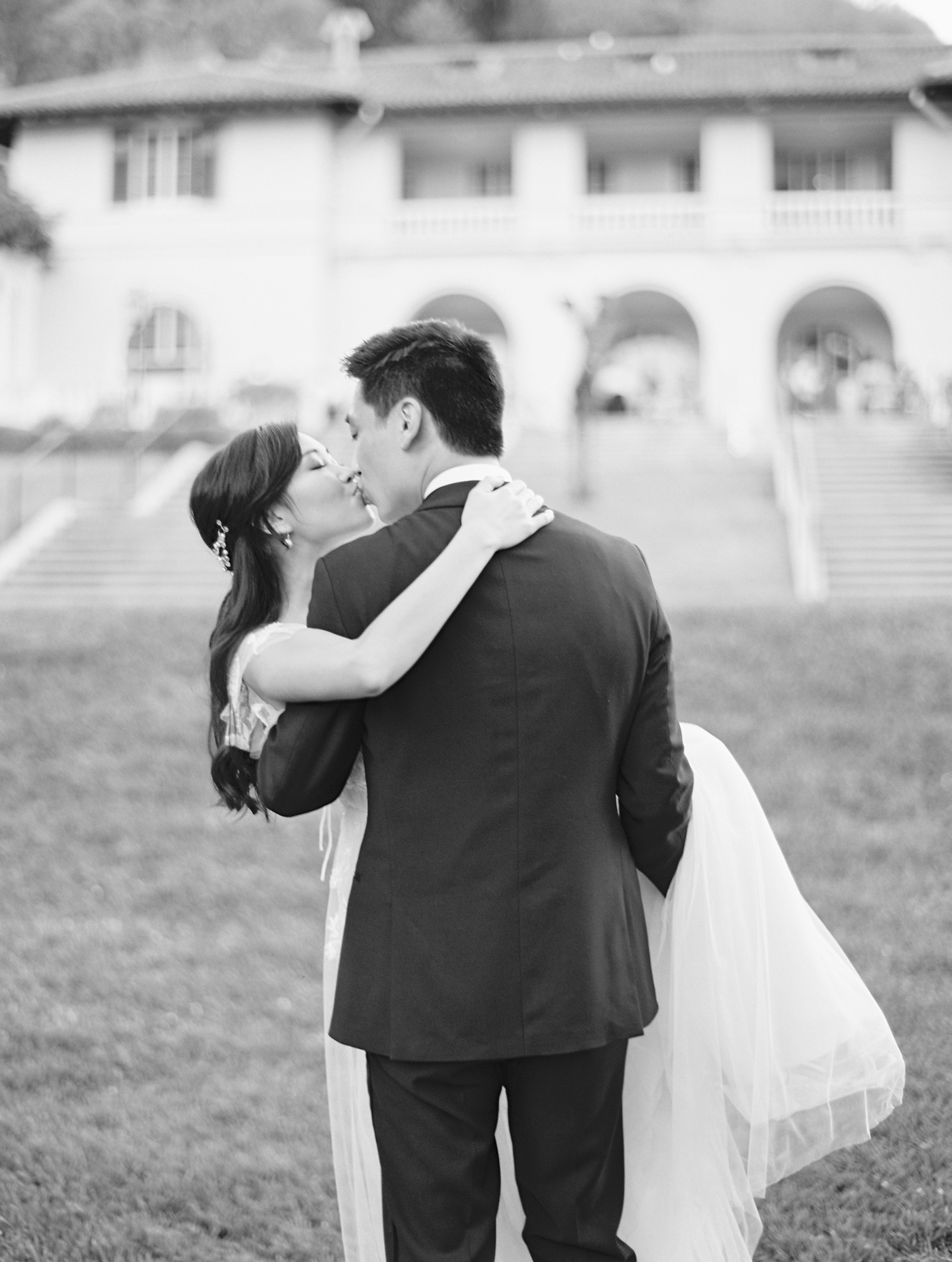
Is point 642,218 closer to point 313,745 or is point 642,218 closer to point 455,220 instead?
point 455,220

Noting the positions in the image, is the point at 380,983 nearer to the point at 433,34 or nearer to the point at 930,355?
the point at 930,355

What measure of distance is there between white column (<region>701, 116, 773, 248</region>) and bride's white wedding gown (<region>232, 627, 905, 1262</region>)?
2468 centimetres

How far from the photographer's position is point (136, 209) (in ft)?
85.4

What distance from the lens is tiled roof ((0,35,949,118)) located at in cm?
2536

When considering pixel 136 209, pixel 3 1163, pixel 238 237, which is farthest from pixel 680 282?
pixel 3 1163

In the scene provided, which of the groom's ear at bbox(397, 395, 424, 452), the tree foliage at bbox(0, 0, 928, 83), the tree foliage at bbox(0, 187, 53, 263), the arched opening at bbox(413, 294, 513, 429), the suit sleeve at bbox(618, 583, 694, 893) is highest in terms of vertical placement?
the tree foliage at bbox(0, 0, 928, 83)

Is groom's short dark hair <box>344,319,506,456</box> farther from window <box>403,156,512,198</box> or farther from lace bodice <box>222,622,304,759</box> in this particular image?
window <box>403,156,512,198</box>

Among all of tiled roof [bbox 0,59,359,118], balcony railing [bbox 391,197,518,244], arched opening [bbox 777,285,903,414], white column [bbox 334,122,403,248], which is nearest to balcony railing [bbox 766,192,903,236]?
arched opening [bbox 777,285,903,414]

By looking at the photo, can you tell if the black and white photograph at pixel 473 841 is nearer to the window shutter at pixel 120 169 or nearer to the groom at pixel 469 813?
the groom at pixel 469 813

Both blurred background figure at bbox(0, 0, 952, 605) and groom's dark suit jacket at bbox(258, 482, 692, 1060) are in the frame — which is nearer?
groom's dark suit jacket at bbox(258, 482, 692, 1060)

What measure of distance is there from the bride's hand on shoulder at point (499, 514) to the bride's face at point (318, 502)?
52 centimetres

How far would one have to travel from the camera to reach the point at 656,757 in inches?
93.3

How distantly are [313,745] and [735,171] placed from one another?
26.2 m

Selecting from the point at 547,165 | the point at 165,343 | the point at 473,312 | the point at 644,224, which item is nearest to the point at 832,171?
the point at 644,224
